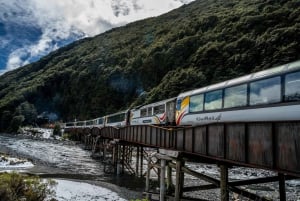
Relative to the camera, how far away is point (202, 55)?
88812mm

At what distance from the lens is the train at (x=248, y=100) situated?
39.9 ft

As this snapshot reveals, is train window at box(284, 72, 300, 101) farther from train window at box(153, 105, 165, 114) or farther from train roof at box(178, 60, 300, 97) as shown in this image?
train window at box(153, 105, 165, 114)

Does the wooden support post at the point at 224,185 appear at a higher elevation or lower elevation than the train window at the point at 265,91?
lower

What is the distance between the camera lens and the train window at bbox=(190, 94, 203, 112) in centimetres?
1946

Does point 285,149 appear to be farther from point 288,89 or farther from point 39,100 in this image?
point 39,100

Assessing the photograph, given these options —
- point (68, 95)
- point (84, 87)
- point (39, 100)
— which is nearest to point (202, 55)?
point (84, 87)

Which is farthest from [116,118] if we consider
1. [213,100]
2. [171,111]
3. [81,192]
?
[213,100]

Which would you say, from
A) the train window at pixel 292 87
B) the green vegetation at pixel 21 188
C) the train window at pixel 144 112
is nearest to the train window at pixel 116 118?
the train window at pixel 144 112

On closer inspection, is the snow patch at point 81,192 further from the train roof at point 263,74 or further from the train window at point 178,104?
the train roof at point 263,74

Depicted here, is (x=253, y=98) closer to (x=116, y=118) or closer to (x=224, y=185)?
(x=224, y=185)

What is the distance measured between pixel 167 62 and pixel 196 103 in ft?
278

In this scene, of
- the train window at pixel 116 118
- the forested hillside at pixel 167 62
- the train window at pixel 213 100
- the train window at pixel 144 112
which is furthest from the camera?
the forested hillside at pixel 167 62

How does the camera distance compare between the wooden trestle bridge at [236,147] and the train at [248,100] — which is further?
the train at [248,100]

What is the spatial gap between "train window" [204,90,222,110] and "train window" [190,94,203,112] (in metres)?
0.66
